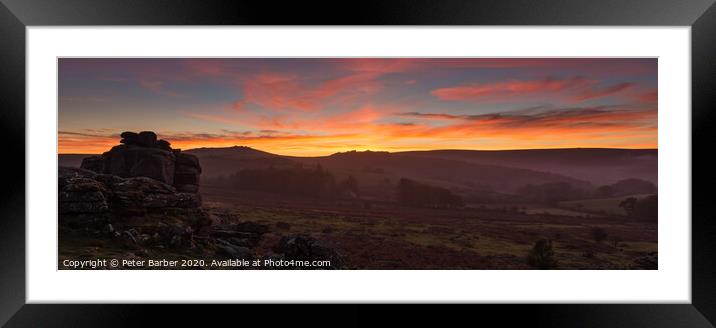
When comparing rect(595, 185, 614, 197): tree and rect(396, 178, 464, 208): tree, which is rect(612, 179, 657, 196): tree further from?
rect(396, 178, 464, 208): tree

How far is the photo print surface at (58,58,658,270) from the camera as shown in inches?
264

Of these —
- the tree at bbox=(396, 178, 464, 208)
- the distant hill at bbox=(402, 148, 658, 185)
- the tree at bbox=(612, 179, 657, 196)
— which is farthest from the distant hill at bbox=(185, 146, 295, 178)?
→ the tree at bbox=(612, 179, 657, 196)

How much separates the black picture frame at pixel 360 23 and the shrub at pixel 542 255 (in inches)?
103

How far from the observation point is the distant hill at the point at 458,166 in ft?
24.1

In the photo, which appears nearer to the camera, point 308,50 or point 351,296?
point 351,296

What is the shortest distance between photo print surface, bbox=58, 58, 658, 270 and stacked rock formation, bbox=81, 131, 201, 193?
0.06 m

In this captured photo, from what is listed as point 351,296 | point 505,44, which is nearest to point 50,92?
point 351,296

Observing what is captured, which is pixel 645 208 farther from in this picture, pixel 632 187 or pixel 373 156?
pixel 373 156

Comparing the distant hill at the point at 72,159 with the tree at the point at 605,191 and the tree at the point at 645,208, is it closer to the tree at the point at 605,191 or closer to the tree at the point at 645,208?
the tree at the point at 605,191

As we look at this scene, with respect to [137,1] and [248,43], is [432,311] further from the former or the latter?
[137,1]

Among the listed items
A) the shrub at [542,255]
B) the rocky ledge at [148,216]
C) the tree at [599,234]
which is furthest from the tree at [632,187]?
the rocky ledge at [148,216]

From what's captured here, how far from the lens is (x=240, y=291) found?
15.7 ft

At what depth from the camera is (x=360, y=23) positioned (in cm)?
410

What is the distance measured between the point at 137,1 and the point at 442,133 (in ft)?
16.7
